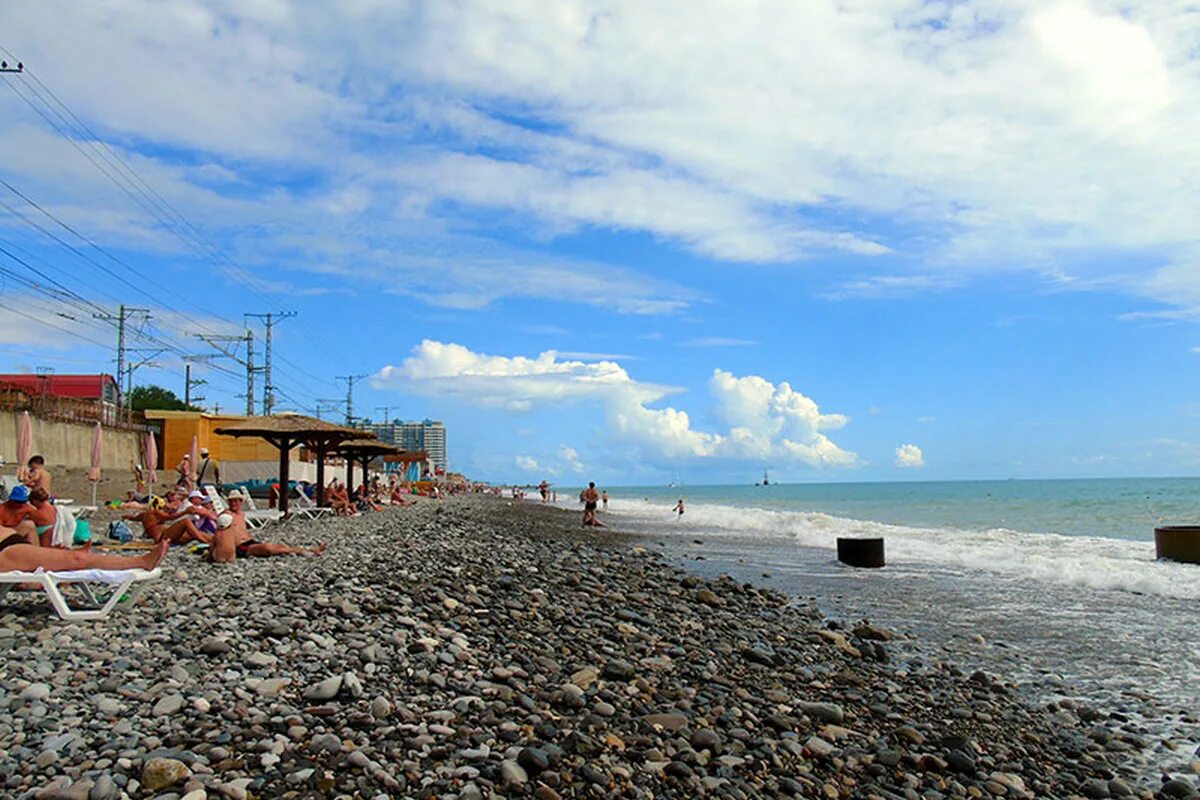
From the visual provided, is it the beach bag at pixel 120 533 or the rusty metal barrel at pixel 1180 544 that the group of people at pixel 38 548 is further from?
the rusty metal barrel at pixel 1180 544

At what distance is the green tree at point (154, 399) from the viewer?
78812 mm

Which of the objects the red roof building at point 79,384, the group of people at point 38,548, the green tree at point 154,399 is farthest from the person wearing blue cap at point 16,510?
the green tree at point 154,399

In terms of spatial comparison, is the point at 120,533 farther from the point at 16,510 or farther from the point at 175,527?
the point at 16,510

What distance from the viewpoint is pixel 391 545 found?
14898 millimetres

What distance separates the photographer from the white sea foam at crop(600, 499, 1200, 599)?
15570 mm

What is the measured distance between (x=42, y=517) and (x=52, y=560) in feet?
8.27

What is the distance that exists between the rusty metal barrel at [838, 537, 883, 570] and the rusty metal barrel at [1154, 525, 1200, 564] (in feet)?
21.7

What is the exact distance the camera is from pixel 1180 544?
1875 cm

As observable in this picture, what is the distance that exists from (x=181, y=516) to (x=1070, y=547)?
2131 centimetres

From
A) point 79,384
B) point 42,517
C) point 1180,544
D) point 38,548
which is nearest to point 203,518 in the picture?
point 42,517

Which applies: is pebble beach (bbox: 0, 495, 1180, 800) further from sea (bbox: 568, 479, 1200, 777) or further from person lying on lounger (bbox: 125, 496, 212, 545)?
person lying on lounger (bbox: 125, 496, 212, 545)

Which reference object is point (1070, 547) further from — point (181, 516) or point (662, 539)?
point (181, 516)

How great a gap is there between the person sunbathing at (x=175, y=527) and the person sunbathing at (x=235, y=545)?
0.38 metres

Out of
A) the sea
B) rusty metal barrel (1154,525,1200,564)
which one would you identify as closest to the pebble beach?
the sea
